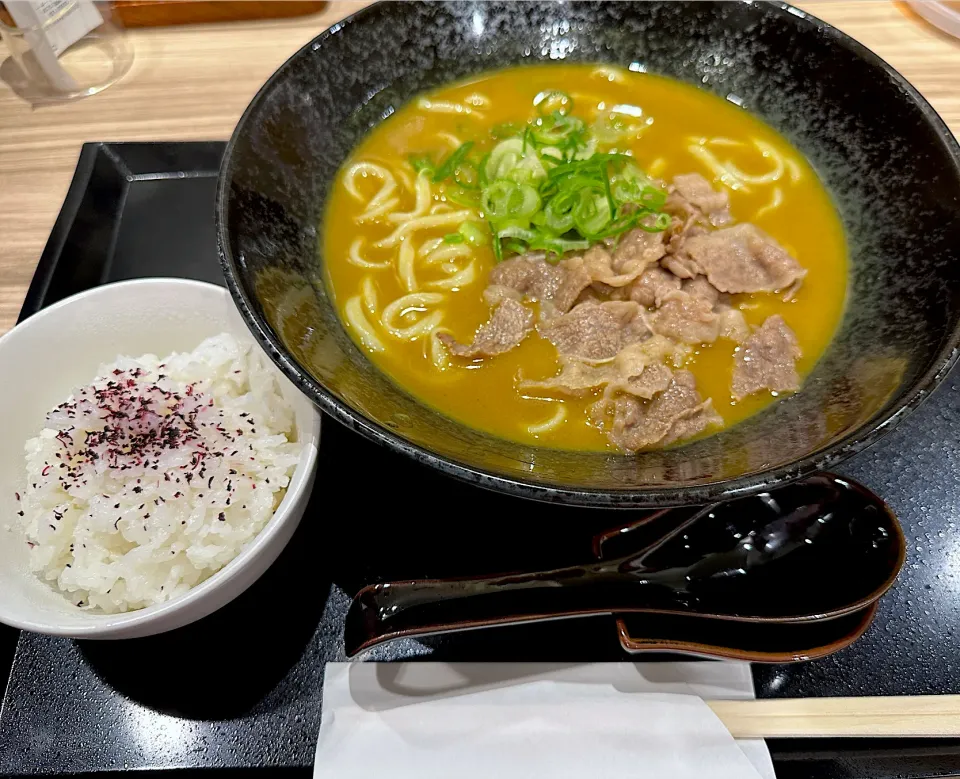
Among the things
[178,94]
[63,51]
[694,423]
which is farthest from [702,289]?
[63,51]

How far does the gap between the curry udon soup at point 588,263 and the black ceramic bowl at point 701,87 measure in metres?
0.08

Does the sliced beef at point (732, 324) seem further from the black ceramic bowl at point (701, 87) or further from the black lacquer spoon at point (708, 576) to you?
the black lacquer spoon at point (708, 576)

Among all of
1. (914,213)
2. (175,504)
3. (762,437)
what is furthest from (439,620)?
(914,213)

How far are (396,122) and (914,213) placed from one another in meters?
1.73

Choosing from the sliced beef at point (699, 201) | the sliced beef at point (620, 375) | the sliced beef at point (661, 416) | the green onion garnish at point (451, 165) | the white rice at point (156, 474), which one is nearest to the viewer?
the white rice at point (156, 474)

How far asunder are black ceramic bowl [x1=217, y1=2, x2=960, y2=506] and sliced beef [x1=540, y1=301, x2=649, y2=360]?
13.9 inches

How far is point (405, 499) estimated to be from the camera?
185 cm

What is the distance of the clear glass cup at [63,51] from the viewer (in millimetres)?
2926

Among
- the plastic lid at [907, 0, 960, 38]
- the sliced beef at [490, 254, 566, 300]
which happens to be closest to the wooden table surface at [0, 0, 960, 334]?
the plastic lid at [907, 0, 960, 38]

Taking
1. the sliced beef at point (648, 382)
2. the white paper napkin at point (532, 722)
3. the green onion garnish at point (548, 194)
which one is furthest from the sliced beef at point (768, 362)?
the white paper napkin at point (532, 722)

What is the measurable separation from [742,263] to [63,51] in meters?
3.15

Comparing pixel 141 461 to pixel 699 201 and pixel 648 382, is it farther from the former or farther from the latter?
pixel 699 201

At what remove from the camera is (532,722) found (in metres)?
1.50

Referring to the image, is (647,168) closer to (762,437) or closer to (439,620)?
(762,437)
